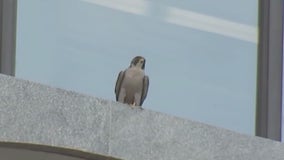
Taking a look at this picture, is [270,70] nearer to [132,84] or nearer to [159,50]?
[159,50]

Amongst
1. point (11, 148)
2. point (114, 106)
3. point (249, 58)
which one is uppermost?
point (249, 58)

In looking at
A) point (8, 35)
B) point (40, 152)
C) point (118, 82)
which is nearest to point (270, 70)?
point (118, 82)

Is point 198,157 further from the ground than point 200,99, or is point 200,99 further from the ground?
point 200,99

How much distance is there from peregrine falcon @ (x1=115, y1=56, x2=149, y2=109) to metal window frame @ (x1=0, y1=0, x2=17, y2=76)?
48 centimetres

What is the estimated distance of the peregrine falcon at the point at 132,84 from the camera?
490cm

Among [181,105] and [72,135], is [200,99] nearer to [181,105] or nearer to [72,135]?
[181,105]

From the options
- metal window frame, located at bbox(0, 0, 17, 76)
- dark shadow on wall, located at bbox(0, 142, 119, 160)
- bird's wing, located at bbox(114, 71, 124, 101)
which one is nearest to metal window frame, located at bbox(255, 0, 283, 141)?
bird's wing, located at bbox(114, 71, 124, 101)

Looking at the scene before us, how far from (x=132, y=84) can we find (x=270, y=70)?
78cm

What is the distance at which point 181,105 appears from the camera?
518 centimetres

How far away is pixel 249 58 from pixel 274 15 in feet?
0.80

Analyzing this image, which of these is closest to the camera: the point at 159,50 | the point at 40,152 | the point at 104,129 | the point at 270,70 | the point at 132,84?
the point at 40,152

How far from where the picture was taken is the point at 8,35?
4.80 metres

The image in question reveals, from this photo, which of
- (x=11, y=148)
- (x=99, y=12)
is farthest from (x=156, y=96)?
(x=11, y=148)

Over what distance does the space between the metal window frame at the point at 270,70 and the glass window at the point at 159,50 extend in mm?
36
